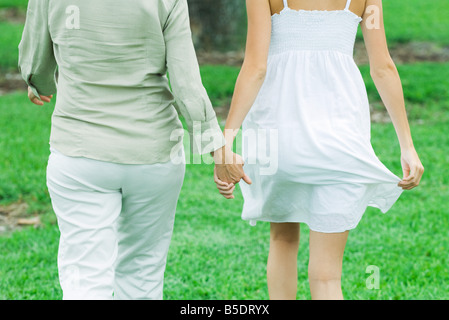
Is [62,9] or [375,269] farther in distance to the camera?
[375,269]

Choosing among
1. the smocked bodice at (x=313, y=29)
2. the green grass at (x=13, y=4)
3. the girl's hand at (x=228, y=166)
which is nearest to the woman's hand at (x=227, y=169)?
the girl's hand at (x=228, y=166)

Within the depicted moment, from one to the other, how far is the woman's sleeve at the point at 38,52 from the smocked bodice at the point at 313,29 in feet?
2.86

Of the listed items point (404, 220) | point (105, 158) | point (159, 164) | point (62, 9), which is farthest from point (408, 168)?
point (404, 220)

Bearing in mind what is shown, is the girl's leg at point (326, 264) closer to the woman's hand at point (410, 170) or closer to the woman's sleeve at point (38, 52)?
the woman's hand at point (410, 170)

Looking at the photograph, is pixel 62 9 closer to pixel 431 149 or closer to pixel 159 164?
pixel 159 164

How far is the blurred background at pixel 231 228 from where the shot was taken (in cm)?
404

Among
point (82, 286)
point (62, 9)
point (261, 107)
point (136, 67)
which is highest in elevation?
point (62, 9)

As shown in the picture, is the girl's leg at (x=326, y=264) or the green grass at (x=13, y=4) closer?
the girl's leg at (x=326, y=264)

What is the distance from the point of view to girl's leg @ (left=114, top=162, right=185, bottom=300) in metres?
2.72

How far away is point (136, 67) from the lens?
101 inches

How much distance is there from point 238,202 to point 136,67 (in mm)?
2980

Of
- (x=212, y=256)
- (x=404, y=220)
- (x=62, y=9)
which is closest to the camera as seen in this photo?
(x=62, y=9)

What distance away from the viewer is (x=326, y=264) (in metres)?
2.81

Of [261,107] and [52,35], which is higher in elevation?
[52,35]
